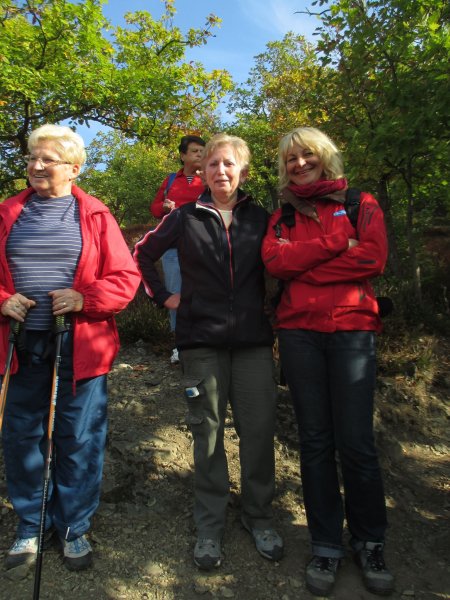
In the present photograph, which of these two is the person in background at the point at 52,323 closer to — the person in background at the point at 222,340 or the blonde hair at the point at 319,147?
the person in background at the point at 222,340

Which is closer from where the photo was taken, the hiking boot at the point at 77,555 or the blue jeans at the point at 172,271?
the hiking boot at the point at 77,555

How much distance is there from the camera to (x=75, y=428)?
2.63 m

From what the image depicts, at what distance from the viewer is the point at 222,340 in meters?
2.66

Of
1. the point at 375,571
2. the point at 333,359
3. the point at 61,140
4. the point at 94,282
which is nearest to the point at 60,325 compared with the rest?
the point at 94,282

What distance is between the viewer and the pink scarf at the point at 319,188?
2.64 metres

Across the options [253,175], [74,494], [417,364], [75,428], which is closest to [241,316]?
[75,428]

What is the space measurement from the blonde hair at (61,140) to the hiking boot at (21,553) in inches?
83.3

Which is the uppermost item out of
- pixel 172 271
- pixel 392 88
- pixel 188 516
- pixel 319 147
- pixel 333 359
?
pixel 392 88

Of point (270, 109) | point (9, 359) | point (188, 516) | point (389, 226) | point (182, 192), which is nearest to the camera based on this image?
point (9, 359)

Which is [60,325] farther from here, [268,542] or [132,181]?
[132,181]

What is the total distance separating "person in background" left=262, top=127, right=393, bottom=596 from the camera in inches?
99.1

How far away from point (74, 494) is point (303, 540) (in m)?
1.43

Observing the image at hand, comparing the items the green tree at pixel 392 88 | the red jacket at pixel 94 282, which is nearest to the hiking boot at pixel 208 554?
the red jacket at pixel 94 282

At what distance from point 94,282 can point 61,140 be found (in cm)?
78
